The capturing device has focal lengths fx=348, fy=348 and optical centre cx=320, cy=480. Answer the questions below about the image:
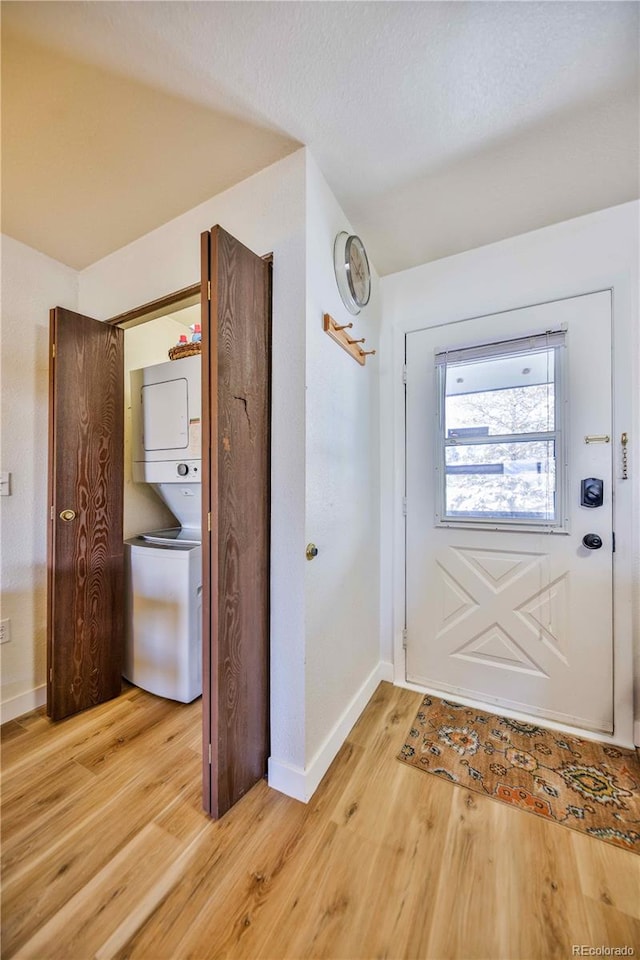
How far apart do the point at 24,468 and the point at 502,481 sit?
2.53 meters

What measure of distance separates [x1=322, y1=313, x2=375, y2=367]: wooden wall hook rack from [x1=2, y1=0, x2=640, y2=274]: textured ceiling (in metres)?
0.60

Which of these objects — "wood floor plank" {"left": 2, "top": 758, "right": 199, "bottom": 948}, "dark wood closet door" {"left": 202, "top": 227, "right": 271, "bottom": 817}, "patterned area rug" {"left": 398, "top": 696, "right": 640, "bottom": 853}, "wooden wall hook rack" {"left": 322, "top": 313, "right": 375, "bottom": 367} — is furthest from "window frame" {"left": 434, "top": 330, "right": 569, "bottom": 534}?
"wood floor plank" {"left": 2, "top": 758, "right": 199, "bottom": 948}

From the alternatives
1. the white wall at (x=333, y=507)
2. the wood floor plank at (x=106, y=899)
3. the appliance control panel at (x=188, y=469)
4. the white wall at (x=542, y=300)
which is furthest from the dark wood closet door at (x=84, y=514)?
the white wall at (x=542, y=300)

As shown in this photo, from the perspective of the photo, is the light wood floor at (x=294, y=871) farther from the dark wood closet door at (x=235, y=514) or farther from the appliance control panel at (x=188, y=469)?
the appliance control panel at (x=188, y=469)

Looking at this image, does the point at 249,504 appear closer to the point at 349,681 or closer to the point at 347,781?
the point at 349,681

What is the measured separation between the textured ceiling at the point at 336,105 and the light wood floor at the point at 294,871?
94.8 inches

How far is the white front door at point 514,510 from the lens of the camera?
1631 mm

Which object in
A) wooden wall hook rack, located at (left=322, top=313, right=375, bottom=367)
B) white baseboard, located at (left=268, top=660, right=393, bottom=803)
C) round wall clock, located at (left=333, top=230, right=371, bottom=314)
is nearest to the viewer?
white baseboard, located at (left=268, top=660, right=393, bottom=803)

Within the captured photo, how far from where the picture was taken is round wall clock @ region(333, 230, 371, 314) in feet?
5.12

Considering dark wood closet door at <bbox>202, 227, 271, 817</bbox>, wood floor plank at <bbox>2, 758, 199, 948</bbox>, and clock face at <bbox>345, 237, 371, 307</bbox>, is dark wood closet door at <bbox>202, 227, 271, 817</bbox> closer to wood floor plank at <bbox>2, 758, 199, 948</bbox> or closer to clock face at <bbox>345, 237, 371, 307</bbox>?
wood floor plank at <bbox>2, 758, 199, 948</bbox>

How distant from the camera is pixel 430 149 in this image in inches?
52.7

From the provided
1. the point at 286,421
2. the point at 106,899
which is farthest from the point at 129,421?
the point at 106,899

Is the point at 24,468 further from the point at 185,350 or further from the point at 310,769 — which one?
the point at 310,769

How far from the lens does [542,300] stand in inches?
68.6
